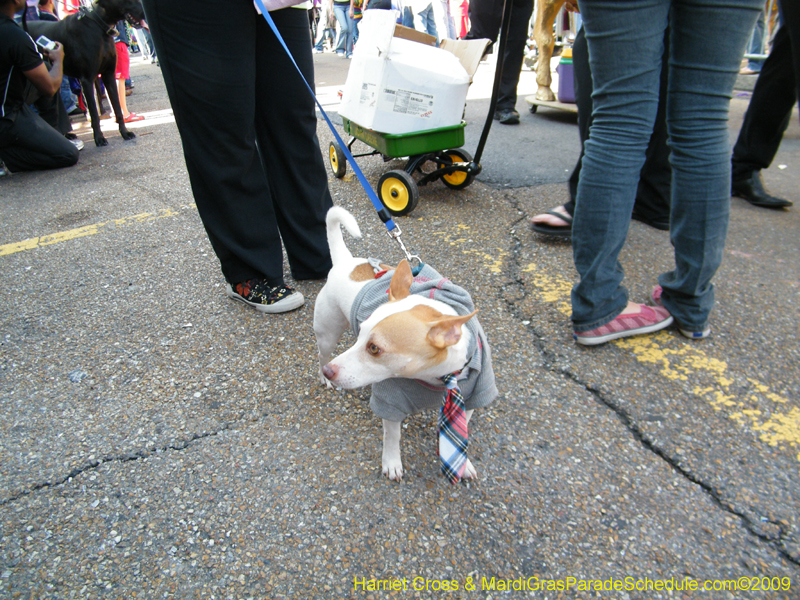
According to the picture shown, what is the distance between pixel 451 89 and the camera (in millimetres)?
2848

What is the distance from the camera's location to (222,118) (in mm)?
1876

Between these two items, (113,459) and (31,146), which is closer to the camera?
(113,459)

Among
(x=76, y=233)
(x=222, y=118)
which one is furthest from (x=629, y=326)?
(x=76, y=233)

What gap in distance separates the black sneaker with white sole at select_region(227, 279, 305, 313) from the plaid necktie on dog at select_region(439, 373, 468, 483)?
1.13 m

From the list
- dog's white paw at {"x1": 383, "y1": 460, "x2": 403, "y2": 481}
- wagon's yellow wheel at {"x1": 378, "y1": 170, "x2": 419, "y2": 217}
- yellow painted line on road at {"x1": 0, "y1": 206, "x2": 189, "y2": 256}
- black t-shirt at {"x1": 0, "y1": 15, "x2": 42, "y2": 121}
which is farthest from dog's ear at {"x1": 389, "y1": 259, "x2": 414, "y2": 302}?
black t-shirt at {"x1": 0, "y1": 15, "x2": 42, "y2": 121}

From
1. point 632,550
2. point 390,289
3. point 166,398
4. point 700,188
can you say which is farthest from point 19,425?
point 700,188

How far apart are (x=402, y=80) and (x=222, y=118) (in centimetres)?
126

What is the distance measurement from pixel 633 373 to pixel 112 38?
604 cm

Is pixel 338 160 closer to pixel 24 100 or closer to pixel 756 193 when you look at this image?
pixel 756 193

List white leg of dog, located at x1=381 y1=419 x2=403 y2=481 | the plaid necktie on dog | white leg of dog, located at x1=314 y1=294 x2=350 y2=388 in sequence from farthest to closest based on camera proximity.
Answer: white leg of dog, located at x1=314 y1=294 x2=350 y2=388 → white leg of dog, located at x1=381 y1=419 x2=403 y2=481 → the plaid necktie on dog

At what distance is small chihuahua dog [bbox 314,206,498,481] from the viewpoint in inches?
47.7

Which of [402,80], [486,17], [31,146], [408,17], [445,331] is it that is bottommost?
[31,146]

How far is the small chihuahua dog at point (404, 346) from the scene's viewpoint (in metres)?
1.21

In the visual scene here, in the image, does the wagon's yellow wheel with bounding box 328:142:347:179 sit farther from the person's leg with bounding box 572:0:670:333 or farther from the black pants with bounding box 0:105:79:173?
the black pants with bounding box 0:105:79:173
